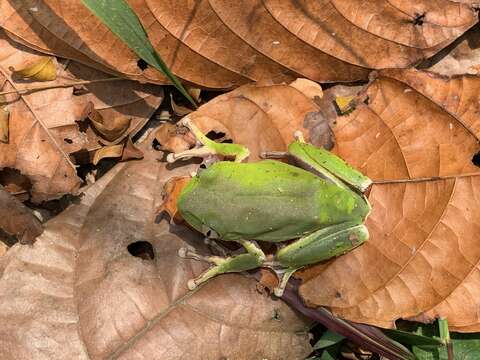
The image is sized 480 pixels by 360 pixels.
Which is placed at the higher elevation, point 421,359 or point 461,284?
point 461,284

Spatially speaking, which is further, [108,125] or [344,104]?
[108,125]

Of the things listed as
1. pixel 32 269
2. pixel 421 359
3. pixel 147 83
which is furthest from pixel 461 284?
pixel 32 269

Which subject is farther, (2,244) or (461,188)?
(2,244)

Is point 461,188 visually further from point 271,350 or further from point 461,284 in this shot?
point 271,350

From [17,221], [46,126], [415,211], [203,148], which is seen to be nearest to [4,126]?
[46,126]

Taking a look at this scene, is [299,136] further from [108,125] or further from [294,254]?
[108,125]

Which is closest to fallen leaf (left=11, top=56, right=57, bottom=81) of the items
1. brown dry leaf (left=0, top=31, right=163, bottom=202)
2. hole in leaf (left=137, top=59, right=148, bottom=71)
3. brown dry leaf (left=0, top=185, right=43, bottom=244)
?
brown dry leaf (left=0, top=31, right=163, bottom=202)

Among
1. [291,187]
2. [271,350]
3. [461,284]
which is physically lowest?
[271,350]
